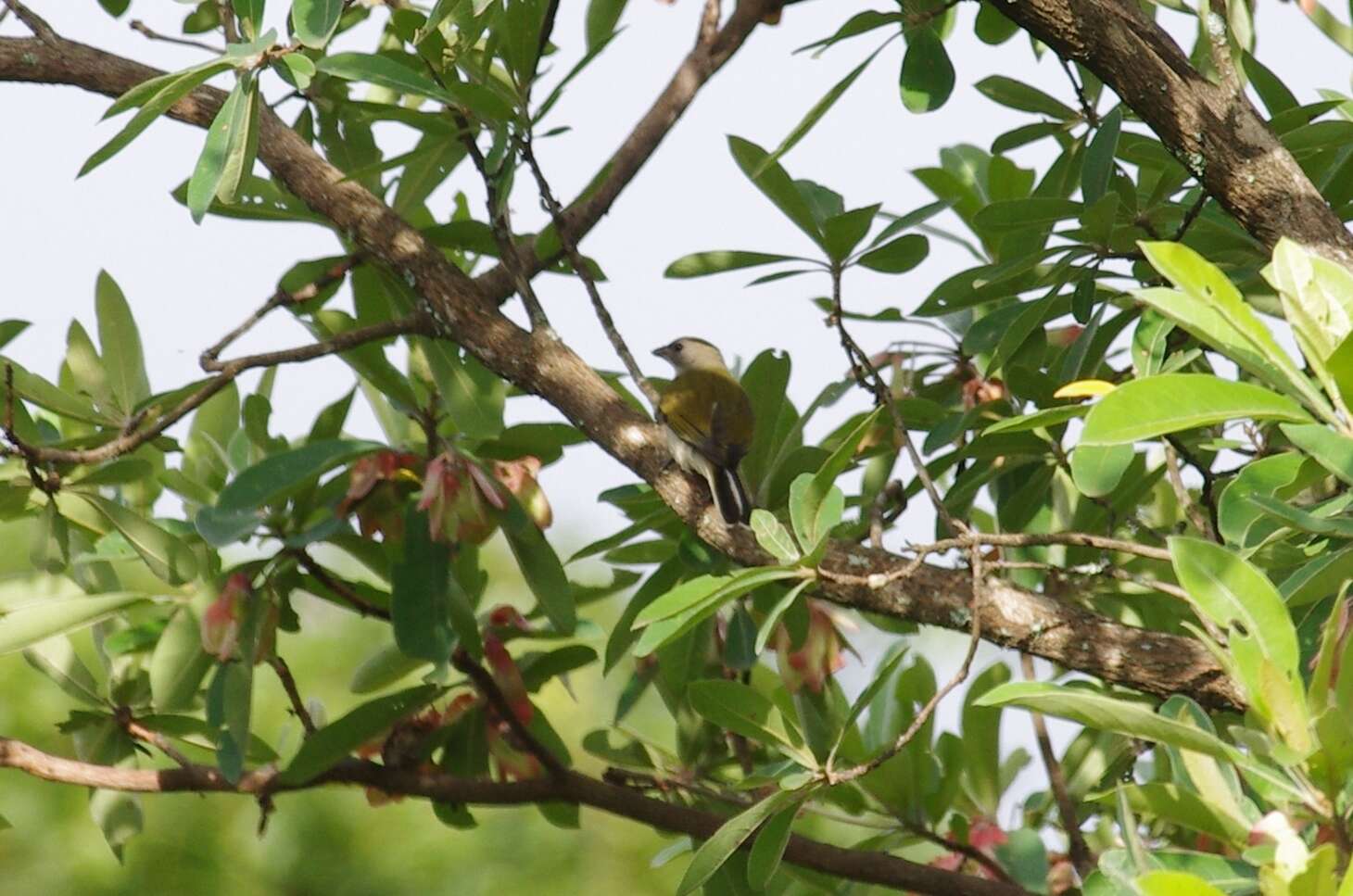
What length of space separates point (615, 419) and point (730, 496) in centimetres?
28

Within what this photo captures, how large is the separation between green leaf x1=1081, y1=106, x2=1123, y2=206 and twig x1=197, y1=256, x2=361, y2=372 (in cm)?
114

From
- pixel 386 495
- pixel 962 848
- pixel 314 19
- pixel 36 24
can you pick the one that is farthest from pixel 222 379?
pixel 962 848

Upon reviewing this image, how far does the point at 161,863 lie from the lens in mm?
3869

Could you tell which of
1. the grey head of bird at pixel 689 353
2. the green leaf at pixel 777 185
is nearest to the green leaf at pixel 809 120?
the green leaf at pixel 777 185

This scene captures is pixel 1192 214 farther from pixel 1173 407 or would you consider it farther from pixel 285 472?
pixel 285 472

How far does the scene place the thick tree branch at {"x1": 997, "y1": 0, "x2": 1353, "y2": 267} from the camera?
175 cm

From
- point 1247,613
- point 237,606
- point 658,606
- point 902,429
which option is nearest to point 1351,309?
point 1247,613

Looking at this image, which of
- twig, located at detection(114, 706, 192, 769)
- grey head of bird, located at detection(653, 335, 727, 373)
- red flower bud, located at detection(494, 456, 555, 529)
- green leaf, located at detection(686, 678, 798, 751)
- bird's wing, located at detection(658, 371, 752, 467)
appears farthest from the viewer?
grey head of bird, located at detection(653, 335, 727, 373)

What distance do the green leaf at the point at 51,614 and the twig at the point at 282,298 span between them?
1.59ft

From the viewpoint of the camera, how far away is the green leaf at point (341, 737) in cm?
225

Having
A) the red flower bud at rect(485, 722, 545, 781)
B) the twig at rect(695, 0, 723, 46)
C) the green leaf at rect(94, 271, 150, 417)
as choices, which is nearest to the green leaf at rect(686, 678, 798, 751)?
the red flower bud at rect(485, 722, 545, 781)

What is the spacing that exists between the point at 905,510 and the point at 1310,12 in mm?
1000

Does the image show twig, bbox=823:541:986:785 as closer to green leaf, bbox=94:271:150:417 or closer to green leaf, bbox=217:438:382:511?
green leaf, bbox=217:438:382:511

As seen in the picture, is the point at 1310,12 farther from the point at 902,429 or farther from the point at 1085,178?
the point at 902,429
